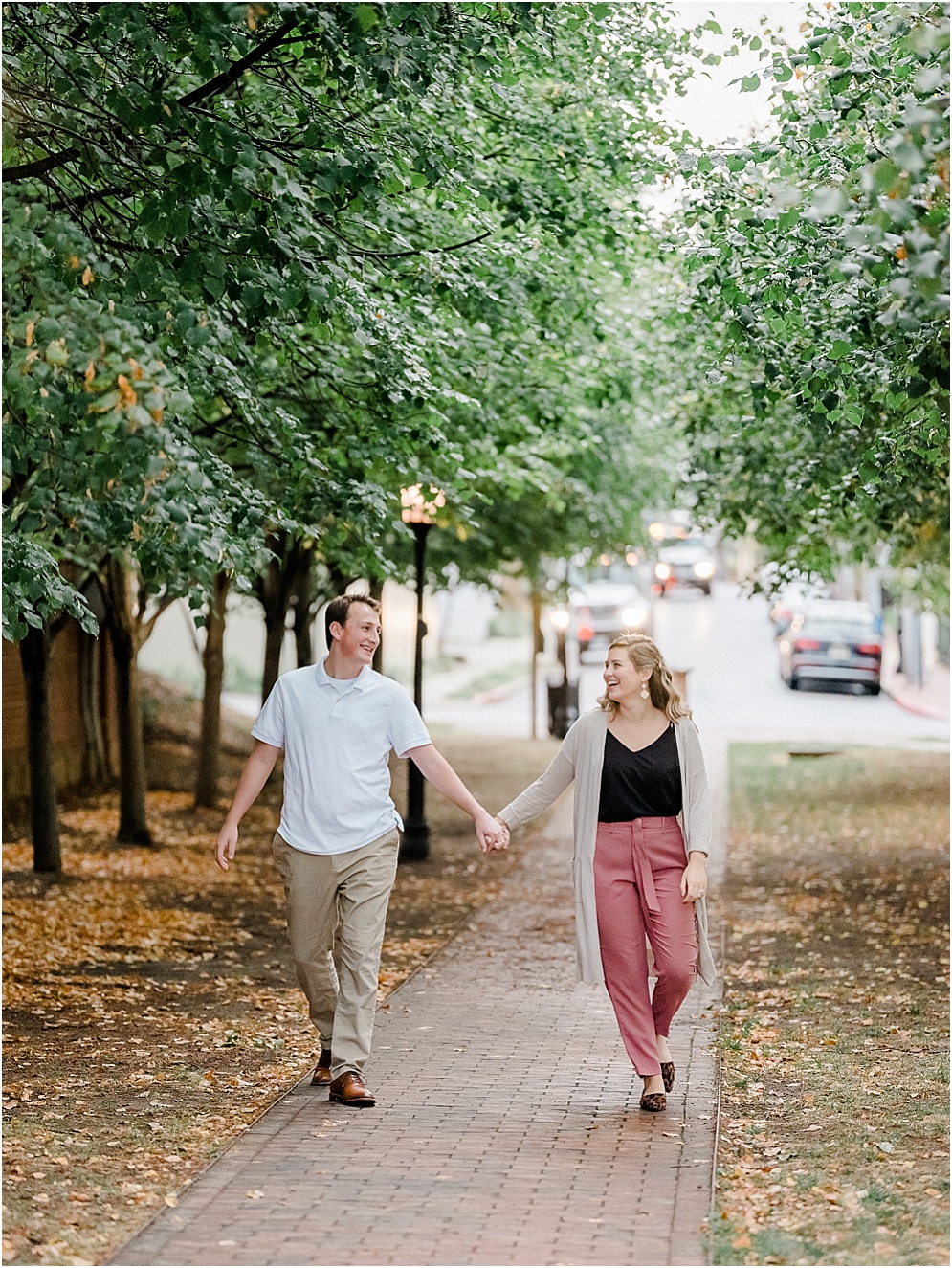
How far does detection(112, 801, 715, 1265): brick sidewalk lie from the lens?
16.5ft

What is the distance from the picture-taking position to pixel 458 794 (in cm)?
689

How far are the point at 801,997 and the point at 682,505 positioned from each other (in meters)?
9.92

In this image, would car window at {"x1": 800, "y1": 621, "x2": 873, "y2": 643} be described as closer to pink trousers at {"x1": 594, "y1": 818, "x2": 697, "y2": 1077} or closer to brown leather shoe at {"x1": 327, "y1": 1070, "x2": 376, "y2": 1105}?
pink trousers at {"x1": 594, "y1": 818, "x2": 697, "y2": 1077}

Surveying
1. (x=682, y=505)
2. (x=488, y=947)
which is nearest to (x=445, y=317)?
(x=488, y=947)

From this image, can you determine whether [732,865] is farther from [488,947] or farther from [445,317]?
[445,317]

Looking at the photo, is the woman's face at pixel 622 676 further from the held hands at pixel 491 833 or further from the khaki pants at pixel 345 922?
the khaki pants at pixel 345 922

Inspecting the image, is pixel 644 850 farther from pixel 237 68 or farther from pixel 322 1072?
pixel 237 68

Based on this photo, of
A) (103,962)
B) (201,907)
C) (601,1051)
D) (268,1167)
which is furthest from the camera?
(201,907)

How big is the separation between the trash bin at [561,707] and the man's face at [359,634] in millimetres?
21816

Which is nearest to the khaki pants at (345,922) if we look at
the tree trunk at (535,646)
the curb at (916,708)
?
the tree trunk at (535,646)

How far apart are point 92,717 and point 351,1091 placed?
14759mm

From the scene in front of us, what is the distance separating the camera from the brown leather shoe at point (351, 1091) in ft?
22.1

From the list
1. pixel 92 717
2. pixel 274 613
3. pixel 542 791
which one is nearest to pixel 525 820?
pixel 542 791

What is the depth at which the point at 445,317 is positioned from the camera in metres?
10.0
